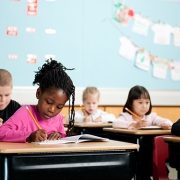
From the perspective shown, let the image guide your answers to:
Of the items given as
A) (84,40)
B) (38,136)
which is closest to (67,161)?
(38,136)

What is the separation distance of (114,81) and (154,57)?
2.17 feet

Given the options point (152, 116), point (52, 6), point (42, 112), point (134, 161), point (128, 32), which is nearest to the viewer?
point (134, 161)

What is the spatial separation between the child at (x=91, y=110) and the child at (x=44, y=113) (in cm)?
260

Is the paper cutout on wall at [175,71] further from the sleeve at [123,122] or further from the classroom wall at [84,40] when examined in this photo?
the sleeve at [123,122]

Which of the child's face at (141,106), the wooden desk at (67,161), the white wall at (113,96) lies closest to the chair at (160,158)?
the wooden desk at (67,161)

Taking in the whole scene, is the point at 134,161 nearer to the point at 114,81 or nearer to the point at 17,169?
the point at 17,169

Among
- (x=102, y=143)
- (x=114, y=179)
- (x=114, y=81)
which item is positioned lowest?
(x=114, y=179)

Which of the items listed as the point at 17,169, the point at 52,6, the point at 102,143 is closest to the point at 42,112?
the point at 102,143

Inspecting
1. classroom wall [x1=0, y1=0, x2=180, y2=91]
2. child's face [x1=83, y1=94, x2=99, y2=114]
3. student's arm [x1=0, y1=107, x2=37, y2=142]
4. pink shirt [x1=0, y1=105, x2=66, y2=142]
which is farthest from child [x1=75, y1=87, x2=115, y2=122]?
student's arm [x1=0, y1=107, x2=37, y2=142]

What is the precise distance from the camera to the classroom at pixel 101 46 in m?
5.18

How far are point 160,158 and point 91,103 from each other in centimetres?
241

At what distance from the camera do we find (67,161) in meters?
1.99

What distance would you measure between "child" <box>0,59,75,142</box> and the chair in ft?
2.10

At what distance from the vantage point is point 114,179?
209 centimetres
